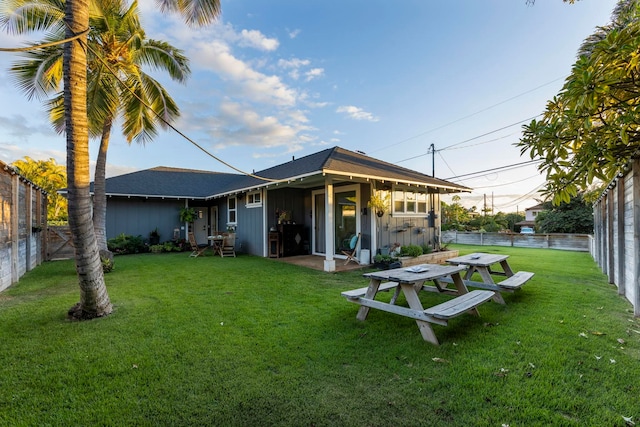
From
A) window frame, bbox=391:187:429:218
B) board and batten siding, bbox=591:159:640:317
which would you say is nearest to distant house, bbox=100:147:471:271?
window frame, bbox=391:187:429:218

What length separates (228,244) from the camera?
11.0 meters

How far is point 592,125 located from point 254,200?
970 centimetres

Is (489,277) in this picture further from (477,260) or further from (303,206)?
(303,206)

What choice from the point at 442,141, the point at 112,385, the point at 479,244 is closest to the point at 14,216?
the point at 112,385

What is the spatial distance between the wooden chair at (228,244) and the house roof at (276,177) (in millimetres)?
1724

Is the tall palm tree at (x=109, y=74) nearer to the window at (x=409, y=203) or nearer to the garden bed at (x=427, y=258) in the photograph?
the window at (x=409, y=203)

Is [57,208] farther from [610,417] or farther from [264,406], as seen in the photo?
[610,417]

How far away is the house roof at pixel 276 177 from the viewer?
7516 millimetres

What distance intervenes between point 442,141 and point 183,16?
61.8 ft

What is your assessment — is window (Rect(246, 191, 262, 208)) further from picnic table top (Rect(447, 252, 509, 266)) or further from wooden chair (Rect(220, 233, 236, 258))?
picnic table top (Rect(447, 252, 509, 266))

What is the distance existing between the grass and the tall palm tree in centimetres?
511

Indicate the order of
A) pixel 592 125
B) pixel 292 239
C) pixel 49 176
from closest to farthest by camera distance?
pixel 592 125
pixel 292 239
pixel 49 176

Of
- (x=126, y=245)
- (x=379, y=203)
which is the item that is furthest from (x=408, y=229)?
(x=126, y=245)

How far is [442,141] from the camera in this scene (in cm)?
2086
